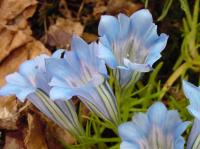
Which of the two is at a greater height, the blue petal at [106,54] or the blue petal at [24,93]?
the blue petal at [106,54]

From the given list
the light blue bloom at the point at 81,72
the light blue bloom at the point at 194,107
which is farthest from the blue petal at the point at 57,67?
the light blue bloom at the point at 194,107

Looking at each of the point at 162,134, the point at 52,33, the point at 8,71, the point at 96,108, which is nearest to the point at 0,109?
the point at 8,71

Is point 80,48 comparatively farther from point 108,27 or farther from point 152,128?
point 152,128

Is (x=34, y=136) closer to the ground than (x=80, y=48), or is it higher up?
closer to the ground

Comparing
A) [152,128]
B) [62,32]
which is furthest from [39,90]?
[62,32]

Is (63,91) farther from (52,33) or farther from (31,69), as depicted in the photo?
(52,33)

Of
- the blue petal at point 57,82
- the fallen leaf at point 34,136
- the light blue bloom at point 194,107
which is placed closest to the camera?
the light blue bloom at point 194,107

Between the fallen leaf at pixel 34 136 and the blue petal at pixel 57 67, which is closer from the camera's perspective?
the blue petal at pixel 57 67

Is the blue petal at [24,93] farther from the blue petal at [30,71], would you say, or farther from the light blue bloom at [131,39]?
the light blue bloom at [131,39]
